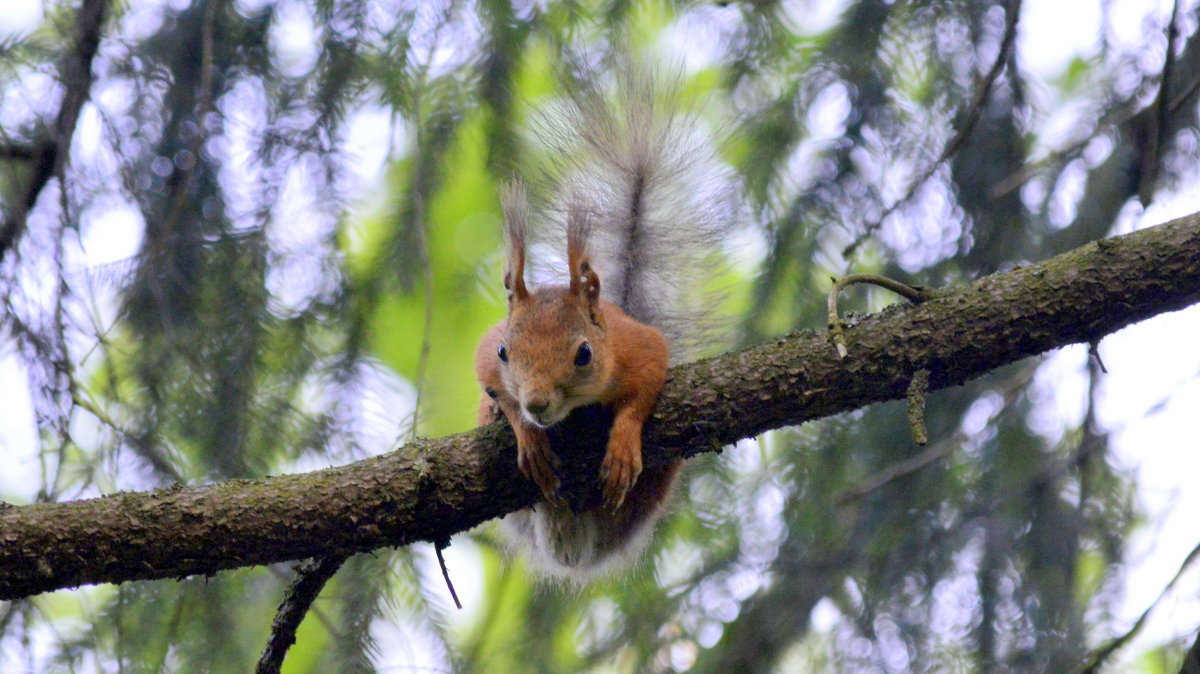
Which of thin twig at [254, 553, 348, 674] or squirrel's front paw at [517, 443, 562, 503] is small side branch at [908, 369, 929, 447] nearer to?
squirrel's front paw at [517, 443, 562, 503]

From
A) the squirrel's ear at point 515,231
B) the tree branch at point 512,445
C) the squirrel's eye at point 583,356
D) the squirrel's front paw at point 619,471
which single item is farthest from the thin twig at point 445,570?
the squirrel's ear at point 515,231

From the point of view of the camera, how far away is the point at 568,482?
1.69 m

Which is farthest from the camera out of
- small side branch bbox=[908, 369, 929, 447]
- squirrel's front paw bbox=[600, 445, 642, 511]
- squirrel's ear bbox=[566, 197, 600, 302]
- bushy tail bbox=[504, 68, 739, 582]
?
bushy tail bbox=[504, 68, 739, 582]

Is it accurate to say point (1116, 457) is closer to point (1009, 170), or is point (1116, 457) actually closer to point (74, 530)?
point (1009, 170)

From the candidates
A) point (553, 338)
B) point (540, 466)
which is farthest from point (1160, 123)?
point (540, 466)

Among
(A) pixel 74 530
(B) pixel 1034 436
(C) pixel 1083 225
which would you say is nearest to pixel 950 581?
(B) pixel 1034 436

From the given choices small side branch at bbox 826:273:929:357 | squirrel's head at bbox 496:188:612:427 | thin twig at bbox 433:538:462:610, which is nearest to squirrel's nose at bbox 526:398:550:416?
squirrel's head at bbox 496:188:612:427

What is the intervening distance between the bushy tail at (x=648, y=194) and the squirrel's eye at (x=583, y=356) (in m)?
0.44

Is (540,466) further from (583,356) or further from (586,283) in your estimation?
(586,283)

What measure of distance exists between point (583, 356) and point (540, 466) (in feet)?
0.85

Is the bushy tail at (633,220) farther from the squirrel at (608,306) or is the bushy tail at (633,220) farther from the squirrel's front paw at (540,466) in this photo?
the squirrel's front paw at (540,466)

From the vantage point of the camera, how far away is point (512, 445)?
1602 mm

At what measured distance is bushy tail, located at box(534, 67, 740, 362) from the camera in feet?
6.98

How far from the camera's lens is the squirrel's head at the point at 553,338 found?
167 cm
